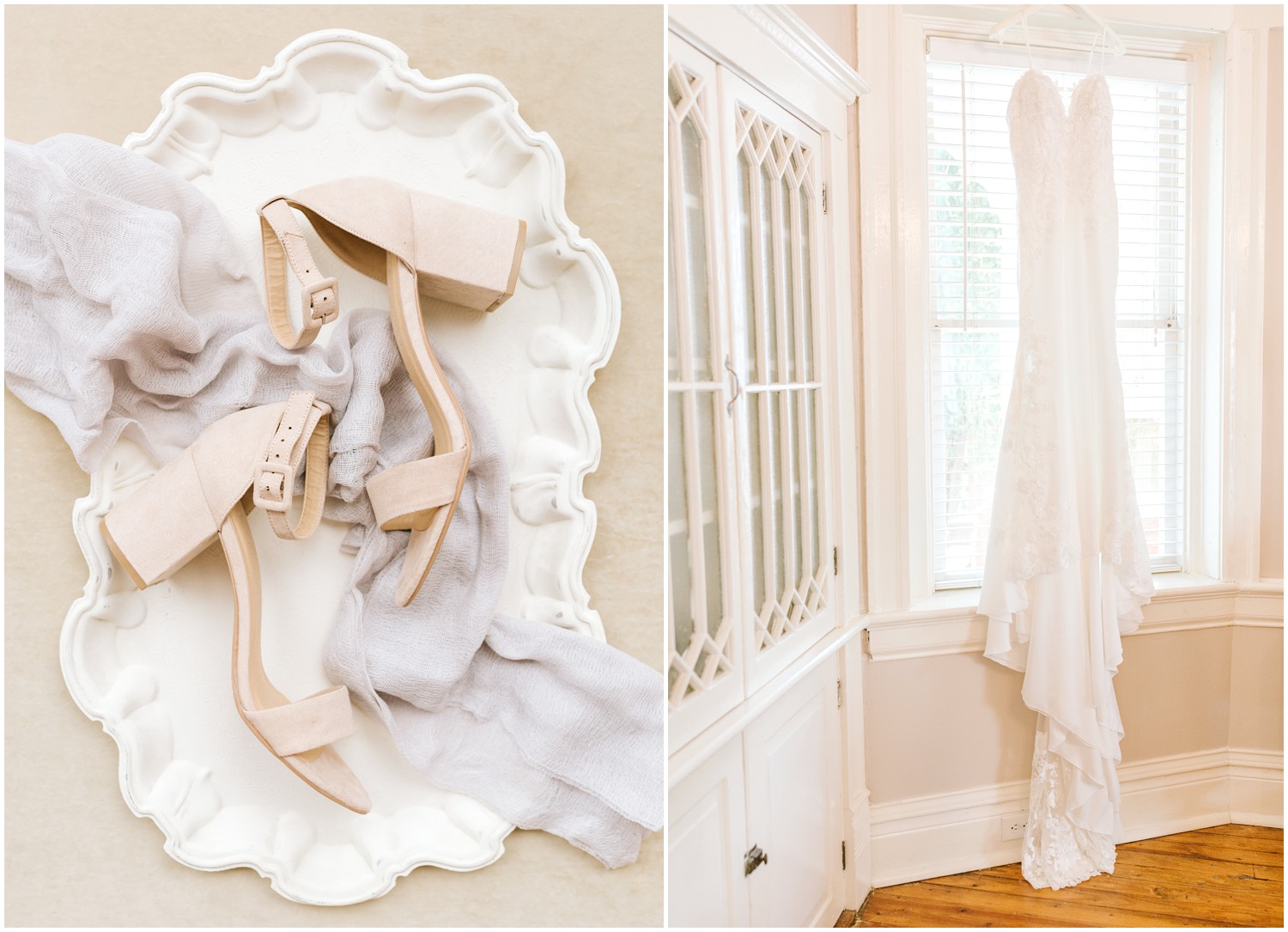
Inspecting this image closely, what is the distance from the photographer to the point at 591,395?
31.7 inches

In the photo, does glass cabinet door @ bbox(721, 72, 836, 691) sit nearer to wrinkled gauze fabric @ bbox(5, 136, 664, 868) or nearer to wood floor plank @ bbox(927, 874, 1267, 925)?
wrinkled gauze fabric @ bbox(5, 136, 664, 868)

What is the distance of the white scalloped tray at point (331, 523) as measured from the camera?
30.0 inches

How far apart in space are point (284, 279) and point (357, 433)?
0.57ft

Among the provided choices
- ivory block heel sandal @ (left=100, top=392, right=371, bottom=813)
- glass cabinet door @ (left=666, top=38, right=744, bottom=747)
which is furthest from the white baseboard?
ivory block heel sandal @ (left=100, top=392, right=371, bottom=813)

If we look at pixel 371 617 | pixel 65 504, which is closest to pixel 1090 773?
pixel 371 617

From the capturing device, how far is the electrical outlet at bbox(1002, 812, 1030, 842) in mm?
1669

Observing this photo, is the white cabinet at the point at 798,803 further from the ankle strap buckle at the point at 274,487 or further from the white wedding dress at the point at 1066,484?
the ankle strap buckle at the point at 274,487

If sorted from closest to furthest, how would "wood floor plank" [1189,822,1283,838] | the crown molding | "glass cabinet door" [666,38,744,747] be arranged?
"glass cabinet door" [666,38,744,747], the crown molding, "wood floor plank" [1189,822,1283,838]

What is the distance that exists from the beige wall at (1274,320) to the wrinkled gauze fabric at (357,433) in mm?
1629

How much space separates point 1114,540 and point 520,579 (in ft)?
4.06

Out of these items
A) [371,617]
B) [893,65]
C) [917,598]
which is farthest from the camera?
[917,598]

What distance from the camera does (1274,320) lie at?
1692 mm

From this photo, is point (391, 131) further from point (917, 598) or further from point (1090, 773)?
point (1090, 773)

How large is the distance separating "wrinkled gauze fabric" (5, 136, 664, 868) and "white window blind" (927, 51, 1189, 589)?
1.11m
